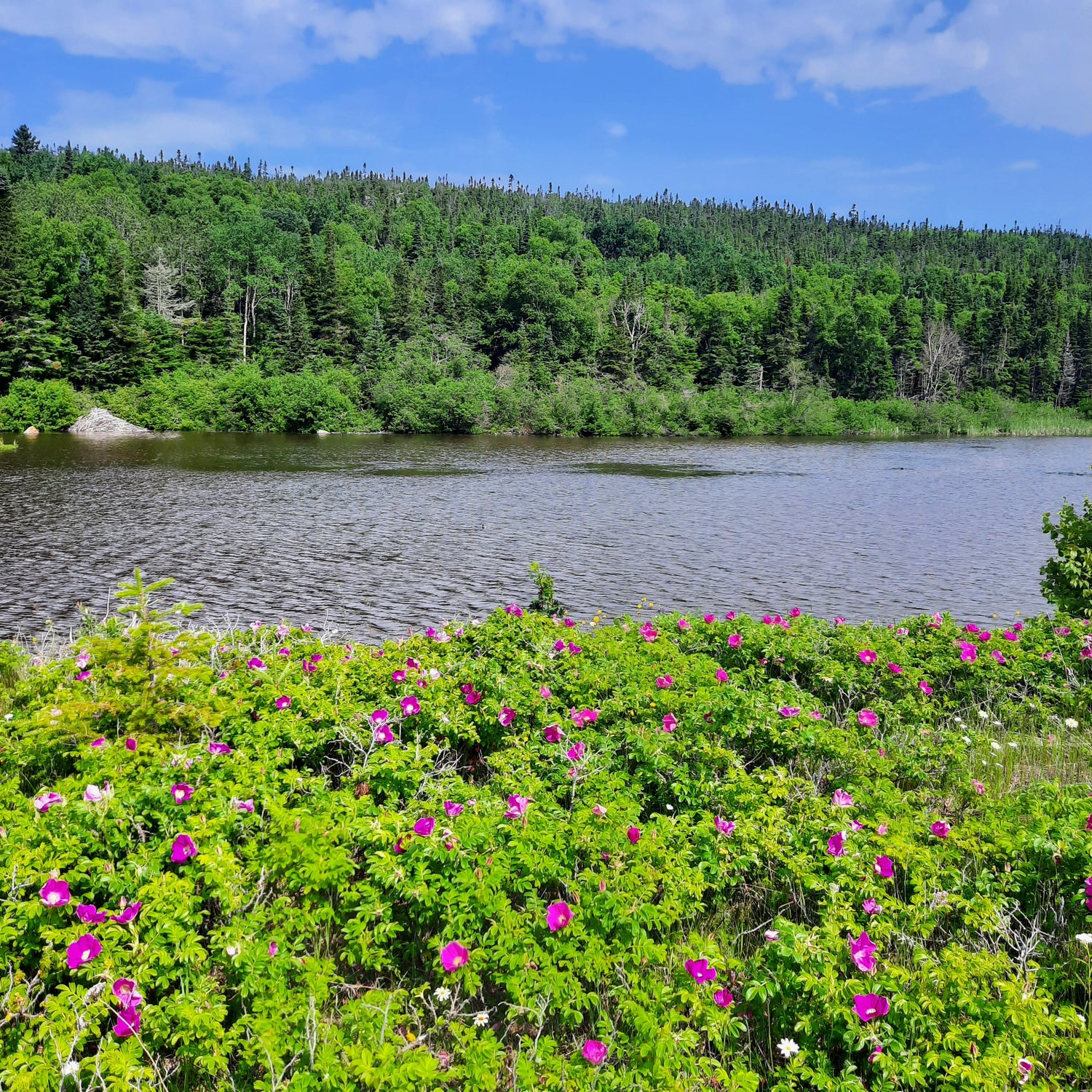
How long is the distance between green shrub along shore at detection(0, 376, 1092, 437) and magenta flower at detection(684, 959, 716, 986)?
73.4 m

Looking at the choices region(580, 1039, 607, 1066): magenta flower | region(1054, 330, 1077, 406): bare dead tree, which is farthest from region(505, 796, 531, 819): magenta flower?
region(1054, 330, 1077, 406): bare dead tree

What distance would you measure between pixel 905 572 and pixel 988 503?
17.2 meters

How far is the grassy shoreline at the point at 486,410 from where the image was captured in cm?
6919

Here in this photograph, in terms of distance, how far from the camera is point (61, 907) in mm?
3770

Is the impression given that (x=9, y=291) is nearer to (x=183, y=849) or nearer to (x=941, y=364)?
(x=183, y=849)

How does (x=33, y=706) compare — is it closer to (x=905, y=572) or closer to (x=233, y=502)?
(x=905, y=572)

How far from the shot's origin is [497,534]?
2614cm

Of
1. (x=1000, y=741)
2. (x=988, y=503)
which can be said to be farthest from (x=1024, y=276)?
(x=1000, y=741)

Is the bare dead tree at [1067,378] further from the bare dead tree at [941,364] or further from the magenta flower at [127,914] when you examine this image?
the magenta flower at [127,914]

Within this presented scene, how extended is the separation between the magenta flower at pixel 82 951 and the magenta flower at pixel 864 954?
11.0 feet

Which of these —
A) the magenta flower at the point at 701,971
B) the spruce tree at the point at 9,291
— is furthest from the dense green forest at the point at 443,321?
the magenta flower at the point at 701,971

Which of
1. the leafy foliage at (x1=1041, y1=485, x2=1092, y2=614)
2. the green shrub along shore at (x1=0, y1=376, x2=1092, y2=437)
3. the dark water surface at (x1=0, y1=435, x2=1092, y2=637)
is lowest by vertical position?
the dark water surface at (x1=0, y1=435, x2=1092, y2=637)

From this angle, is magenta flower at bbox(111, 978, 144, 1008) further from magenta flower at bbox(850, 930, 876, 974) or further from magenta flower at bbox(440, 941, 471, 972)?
magenta flower at bbox(850, 930, 876, 974)

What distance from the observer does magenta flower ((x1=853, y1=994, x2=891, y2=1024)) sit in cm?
336
